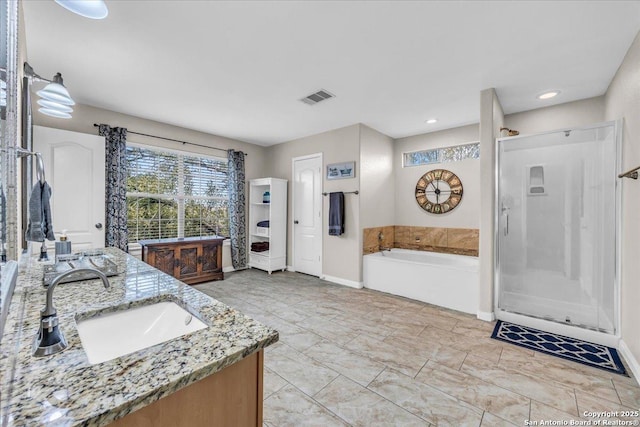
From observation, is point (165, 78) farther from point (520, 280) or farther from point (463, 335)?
point (520, 280)

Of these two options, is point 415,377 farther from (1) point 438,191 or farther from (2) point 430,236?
(1) point 438,191

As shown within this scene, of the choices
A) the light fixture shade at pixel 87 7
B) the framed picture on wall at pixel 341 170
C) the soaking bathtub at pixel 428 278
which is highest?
the light fixture shade at pixel 87 7

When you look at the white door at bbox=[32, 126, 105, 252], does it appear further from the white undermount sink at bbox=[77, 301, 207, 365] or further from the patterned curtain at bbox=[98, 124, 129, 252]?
the white undermount sink at bbox=[77, 301, 207, 365]

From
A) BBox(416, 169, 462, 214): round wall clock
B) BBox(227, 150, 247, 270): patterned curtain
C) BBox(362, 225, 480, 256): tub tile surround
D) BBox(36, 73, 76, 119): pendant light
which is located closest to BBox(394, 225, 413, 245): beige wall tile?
BBox(362, 225, 480, 256): tub tile surround

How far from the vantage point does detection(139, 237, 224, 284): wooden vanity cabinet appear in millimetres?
3838

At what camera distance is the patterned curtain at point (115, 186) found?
11.7 ft

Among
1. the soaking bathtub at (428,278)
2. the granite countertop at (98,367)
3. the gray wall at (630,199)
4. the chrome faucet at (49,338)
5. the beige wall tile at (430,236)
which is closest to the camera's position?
the granite countertop at (98,367)

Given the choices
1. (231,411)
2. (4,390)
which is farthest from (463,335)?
(4,390)

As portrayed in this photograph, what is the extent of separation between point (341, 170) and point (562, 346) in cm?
322

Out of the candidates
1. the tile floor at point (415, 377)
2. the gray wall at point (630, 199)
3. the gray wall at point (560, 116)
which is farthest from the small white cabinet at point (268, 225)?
the gray wall at point (630, 199)

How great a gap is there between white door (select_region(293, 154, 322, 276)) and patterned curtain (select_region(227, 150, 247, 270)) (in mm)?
971

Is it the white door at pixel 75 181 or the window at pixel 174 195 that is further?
the window at pixel 174 195

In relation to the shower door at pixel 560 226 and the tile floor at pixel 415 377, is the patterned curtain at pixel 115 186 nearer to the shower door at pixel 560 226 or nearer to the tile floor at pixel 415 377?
the tile floor at pixel 415 377

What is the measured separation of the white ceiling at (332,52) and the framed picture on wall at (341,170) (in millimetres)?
917
